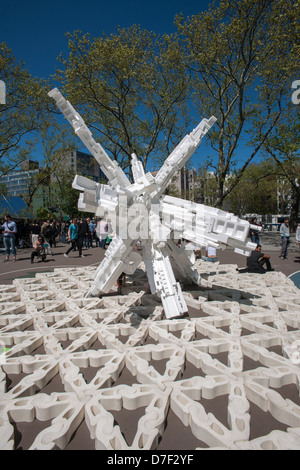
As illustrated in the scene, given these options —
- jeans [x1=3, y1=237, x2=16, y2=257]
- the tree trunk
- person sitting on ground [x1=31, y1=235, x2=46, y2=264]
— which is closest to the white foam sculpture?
person sitting on ground [x1=31, y1=235, x2=46, y2=264]

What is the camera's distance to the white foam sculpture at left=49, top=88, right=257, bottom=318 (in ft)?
13.4

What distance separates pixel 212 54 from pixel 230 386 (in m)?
16.6

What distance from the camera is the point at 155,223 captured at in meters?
5.28

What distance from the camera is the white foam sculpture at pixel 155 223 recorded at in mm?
4078

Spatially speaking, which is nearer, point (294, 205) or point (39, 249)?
point (39, 249)

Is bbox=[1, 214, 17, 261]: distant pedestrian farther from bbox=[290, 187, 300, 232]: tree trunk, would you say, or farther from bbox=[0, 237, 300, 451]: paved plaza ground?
bbox=[290, 187, 300, 232]: tree trunk

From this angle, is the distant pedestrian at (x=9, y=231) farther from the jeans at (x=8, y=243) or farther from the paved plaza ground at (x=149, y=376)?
the paved plaza ground at (x=149, y=376)

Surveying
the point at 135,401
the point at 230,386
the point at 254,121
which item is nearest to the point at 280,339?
the point at 230,386

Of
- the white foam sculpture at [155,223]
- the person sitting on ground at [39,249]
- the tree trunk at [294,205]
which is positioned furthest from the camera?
the tree trunk at [294,205]

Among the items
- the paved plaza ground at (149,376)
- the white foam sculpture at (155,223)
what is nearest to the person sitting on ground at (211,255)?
the white foam sculpture at (155,223)

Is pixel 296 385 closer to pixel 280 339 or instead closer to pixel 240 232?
pixel 280 339

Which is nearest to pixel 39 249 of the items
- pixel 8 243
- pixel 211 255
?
pixel 8 243

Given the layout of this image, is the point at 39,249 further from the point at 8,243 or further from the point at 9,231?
the point at 8,243

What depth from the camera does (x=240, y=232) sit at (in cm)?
424
